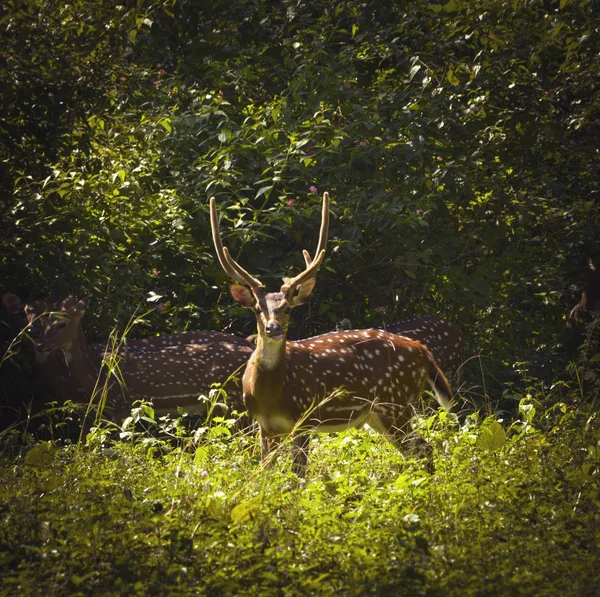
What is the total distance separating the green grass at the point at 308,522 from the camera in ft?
14.1

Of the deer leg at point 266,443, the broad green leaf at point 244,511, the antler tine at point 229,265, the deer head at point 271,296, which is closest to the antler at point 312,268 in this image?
the deer head at point 271,296

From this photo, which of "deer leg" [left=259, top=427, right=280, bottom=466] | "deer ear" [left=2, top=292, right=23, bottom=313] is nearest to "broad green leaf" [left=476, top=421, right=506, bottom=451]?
"deer leg" [left=259, top=427, right=280, bottom=466]

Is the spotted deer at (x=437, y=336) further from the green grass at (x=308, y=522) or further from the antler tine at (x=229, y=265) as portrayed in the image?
the green grass at (x=308, y=522)

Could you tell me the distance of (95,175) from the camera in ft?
29.5

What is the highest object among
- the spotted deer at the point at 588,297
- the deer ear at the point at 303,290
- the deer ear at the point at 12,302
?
the deer ear at the point at 303,290

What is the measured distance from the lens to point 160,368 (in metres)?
8.54

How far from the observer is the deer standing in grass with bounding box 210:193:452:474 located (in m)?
6.80

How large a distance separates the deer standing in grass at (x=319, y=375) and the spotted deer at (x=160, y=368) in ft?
4.23

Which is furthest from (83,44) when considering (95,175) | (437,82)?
(437,82)

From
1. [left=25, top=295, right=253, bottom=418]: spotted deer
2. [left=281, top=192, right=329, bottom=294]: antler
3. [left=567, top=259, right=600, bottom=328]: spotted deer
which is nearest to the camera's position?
[left=281, top=192, right=329, bottom=294]: antler

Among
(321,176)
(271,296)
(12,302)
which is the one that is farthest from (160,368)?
(321,176)

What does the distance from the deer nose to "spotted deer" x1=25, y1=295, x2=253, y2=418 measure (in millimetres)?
1780

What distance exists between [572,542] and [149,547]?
1.75m

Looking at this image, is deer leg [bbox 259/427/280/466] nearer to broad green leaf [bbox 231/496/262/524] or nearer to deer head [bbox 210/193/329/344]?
deer head [bbox 210/193/329/344]
